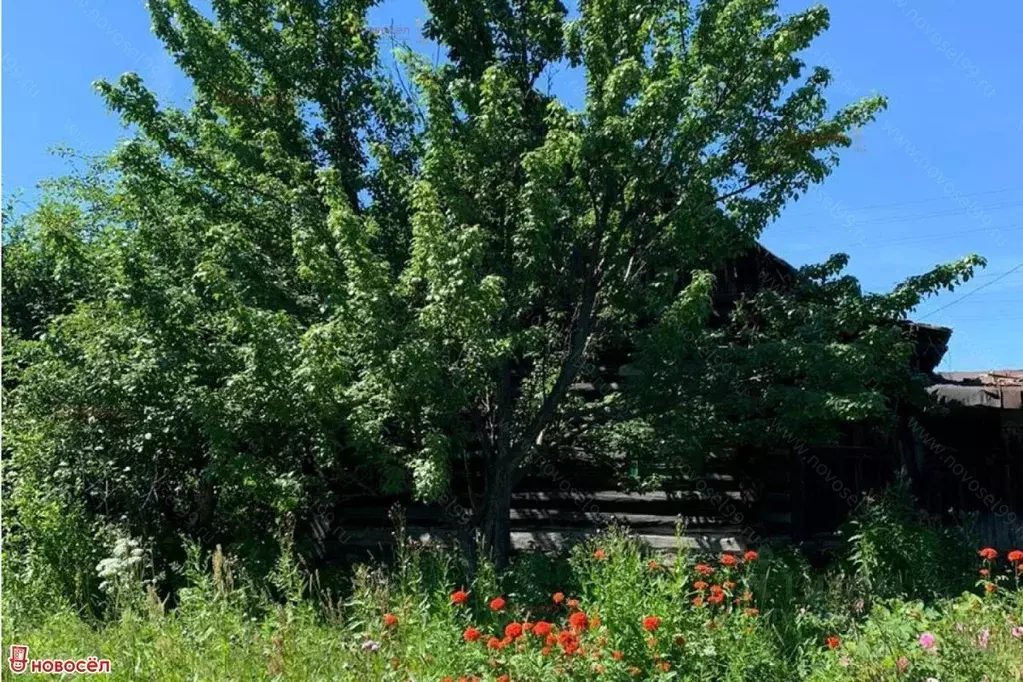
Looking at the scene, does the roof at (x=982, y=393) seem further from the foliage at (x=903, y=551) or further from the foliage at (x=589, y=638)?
the foliage at (x=589, y=638)

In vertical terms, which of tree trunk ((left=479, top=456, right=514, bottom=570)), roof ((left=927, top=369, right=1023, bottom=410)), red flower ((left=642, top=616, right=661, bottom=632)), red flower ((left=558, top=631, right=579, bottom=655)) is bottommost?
red flower ((left=558, top=631, right=579, bottom=655))

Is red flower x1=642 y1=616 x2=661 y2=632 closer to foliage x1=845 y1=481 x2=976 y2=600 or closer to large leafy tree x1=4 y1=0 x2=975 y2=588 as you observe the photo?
large leafy tree x1=4 y1=0 x2=975 y2=588

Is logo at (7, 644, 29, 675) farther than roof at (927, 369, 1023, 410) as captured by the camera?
No

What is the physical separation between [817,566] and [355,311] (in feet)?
19.0

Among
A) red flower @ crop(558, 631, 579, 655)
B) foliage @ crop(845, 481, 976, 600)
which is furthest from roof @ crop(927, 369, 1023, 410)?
red flower @ crop(558, 631, 579, 655)

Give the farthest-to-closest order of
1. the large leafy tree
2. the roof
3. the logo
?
the roof < the large leafy tree < the logo

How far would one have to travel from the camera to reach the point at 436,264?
288 inches

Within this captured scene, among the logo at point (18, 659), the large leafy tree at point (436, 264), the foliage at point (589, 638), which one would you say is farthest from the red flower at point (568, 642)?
the logo at point (18, 659)

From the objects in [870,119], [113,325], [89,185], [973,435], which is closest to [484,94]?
[870,119]

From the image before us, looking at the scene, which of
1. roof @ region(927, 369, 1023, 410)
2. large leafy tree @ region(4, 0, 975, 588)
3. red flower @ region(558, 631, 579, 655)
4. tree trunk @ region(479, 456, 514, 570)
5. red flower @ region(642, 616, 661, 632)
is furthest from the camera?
roof @ region(927, 369, 1023, 410)

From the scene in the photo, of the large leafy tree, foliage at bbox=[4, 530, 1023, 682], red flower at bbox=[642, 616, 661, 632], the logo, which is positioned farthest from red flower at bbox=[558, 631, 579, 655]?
the logo

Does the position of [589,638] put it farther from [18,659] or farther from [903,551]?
[903,551]

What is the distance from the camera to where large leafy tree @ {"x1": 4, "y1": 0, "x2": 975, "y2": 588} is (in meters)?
7.67

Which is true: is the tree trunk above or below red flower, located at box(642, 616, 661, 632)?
above
